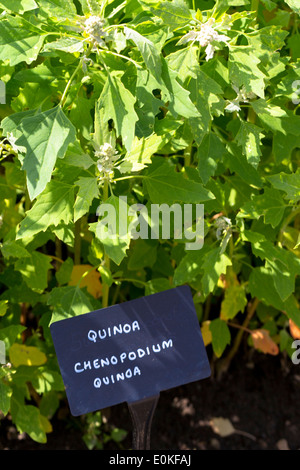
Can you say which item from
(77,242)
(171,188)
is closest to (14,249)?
(77,242)

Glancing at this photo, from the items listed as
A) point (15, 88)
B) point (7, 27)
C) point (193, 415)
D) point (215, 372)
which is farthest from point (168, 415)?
point (7, 27)

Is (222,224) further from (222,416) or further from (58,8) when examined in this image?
(222,416)

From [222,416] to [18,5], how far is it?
1179 mm

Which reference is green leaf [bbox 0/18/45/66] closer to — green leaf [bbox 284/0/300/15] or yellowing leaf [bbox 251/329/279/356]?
green leaf [bbox 284/0/300/15]

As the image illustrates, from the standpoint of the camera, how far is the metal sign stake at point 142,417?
0.98 metres

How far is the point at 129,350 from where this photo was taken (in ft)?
3.19

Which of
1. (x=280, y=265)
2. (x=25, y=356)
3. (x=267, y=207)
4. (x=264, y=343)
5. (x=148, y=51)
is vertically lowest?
(x=264, y=343)

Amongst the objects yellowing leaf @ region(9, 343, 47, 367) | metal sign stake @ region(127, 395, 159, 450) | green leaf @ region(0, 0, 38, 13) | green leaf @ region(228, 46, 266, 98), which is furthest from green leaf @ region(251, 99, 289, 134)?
yellowing leaf @ region(9, 343, 47, 367)

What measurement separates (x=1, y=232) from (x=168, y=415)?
0.73 m

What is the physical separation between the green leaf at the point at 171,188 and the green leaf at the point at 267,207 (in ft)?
0.60

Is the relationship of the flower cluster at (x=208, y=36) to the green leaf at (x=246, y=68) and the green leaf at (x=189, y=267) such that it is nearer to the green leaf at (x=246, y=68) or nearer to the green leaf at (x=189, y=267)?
the green leaf at (x=246, y=68)

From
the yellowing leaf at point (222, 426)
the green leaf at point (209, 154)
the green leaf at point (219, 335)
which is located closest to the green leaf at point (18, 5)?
the green leaf at point (209, 154)

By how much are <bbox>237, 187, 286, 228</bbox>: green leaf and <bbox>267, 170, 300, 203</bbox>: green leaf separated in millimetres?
74

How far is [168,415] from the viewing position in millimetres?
1537
